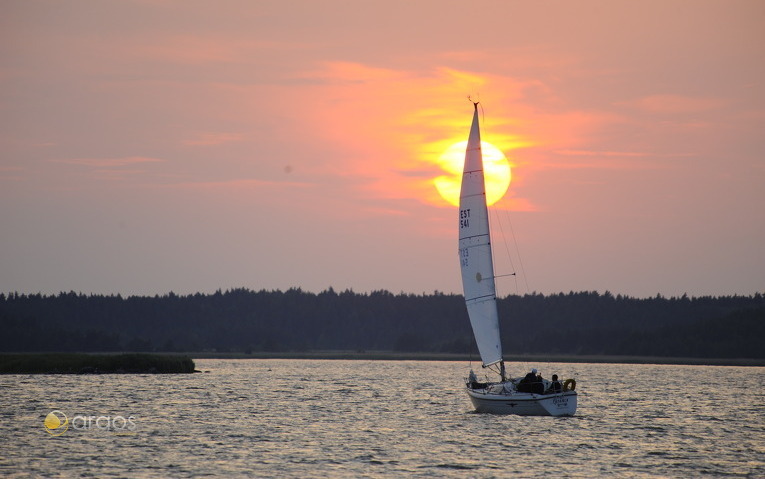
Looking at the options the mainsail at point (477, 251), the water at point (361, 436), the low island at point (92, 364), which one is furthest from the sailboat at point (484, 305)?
the low island at point (92, 364)

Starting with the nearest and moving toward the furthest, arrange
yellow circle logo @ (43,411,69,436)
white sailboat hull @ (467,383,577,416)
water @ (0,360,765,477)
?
water @ (0,360,765,477), yellow circle logo @ (43,411,69,436), white sailboat hull @ (467,383,577,416)

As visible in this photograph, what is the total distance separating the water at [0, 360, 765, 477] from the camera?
4253 cm

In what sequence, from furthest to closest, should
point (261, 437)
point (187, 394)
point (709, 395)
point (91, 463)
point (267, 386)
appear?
1. point (267, 386)
2. point (709, 395)
3. point (187, 394)
4. point (261, 437)
5. point (91, 463)

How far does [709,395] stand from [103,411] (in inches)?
2196

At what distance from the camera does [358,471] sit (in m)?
41.5

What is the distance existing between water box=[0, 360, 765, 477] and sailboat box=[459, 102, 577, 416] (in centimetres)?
117

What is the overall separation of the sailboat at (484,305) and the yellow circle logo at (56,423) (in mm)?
24499

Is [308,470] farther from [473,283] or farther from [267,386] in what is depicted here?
[267,386]

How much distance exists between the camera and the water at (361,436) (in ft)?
140

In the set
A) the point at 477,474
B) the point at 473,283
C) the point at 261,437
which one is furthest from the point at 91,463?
the point at 473,283

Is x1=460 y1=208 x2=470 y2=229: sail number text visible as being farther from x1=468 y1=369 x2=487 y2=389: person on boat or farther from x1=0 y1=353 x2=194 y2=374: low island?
x1=0 y1=353 x2=194 y2=374: low island

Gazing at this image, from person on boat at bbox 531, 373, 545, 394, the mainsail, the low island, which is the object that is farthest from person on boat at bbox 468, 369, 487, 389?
the low island

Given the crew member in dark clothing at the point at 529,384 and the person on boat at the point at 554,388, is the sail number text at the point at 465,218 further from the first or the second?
the person on boat at the point at 554,388

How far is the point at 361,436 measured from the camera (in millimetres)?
54312
